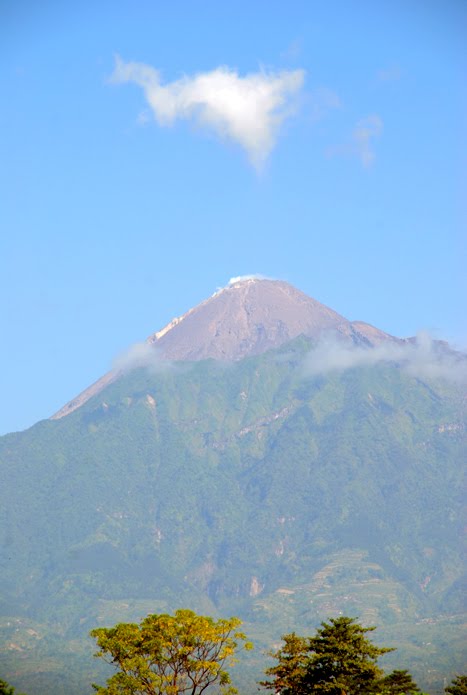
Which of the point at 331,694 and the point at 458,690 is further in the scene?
the point at 458,690

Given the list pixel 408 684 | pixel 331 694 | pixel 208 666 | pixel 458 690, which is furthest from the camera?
pixel 408 684

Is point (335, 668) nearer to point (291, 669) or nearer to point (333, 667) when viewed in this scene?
point (333, 667)

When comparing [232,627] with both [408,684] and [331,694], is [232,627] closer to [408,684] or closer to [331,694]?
[331,694]

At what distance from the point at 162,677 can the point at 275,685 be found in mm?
12633

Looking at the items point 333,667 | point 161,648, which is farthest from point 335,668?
point 161,648

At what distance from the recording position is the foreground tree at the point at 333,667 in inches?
3140

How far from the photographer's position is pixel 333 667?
80.3 metres

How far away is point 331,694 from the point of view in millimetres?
78812

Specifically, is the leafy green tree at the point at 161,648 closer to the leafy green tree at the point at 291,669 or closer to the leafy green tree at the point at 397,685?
the leafy green tree at the point at 291,669

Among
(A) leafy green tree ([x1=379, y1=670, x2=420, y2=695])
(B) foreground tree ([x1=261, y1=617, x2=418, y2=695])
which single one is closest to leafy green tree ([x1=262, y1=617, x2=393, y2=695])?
(B) foreground tree ([x1=261, y1=617, x2=418, y2=695])

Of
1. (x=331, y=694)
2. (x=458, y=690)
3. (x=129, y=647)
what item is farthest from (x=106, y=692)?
(x=458, y=690)

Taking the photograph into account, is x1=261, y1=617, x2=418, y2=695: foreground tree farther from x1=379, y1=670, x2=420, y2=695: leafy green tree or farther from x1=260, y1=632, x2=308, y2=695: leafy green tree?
x1=379, y1=670, x2=420, y2=695: leafy green tree

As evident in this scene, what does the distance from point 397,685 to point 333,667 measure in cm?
1061

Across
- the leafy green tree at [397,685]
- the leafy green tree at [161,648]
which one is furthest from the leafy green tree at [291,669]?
the leafy green tree at [161,648]
